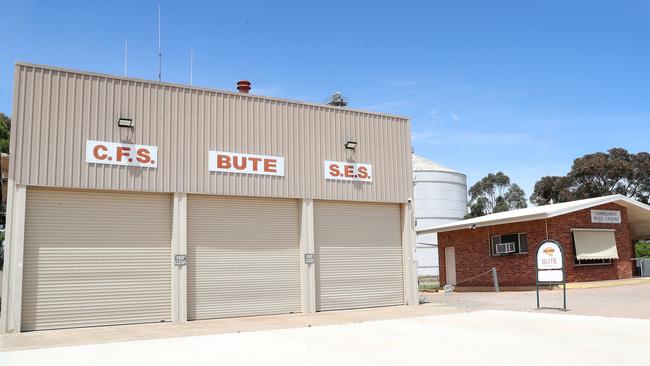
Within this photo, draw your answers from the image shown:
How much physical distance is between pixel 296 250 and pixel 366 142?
3916 mm

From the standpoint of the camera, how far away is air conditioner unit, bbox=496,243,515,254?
25067mm

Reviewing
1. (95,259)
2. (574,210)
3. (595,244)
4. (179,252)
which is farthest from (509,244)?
(95,259)

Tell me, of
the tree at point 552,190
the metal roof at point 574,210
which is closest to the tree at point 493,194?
the tree at point 552,190

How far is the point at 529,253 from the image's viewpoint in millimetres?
24141

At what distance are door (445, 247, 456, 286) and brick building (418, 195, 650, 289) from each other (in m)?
0.45

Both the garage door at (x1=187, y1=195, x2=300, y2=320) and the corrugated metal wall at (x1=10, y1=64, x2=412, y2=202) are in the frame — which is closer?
the corrugated metal wall at (x1=10, y1=64, x2=412, y2=202)

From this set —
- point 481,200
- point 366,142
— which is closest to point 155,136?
point 366,142

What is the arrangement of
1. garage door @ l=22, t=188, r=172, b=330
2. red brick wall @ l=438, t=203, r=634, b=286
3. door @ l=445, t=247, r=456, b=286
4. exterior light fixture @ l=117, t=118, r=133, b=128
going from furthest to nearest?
1. door @ l=445, t=247, r=456, b=286
2. red brick wall @ l=438, t=203, r=634, b=286
3. exterior light fixture @ l=117, t=118, r=133, b=128
4. garage door @ l=22, t=188, r=172, b=330

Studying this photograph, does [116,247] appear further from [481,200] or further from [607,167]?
[481,200]

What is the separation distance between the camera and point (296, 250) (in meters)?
16.6

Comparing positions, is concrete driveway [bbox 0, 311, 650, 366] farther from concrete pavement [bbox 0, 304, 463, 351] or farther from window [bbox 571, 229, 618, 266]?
window [bbox 571, 229, 618, 266]

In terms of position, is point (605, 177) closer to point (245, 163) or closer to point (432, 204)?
point (432, 204)

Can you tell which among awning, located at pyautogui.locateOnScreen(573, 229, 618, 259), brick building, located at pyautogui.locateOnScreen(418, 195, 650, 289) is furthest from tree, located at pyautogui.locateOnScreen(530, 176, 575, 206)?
awning, located at pyautogui.locateOnScreen(573, 229, 618, 259)

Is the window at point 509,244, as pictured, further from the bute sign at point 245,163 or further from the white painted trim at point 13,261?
the white painted trim at point 13,261
